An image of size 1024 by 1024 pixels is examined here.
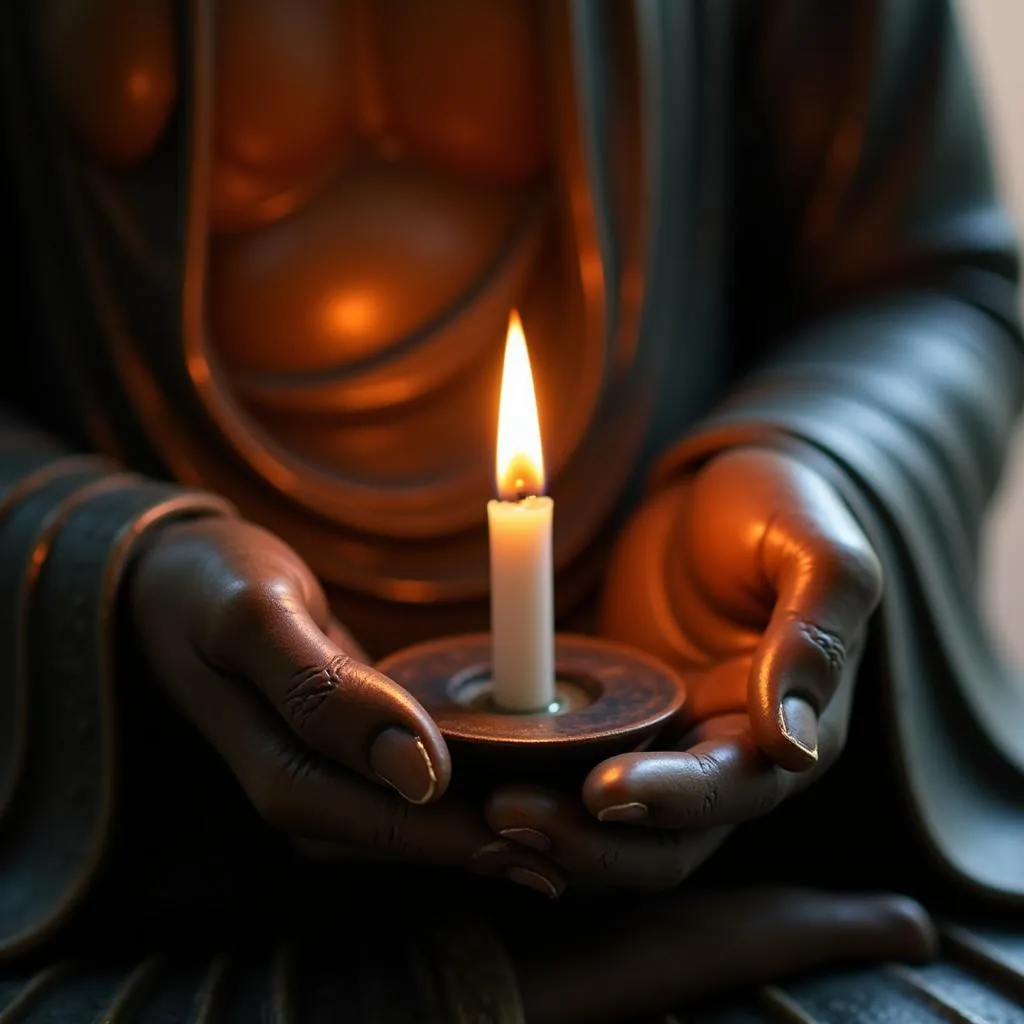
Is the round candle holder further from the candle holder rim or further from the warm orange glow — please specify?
the warm orange glow

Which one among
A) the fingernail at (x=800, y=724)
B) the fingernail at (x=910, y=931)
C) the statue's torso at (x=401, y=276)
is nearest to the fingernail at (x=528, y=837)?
the fingernail at (x=800, y=724)

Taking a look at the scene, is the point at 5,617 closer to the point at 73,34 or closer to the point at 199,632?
the point at 199,632

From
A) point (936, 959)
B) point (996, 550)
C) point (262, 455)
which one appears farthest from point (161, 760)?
point (996, 550)

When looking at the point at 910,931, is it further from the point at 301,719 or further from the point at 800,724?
the point at 301,719

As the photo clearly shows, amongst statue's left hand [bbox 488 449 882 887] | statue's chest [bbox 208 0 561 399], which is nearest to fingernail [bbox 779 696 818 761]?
statue's left hand [bbox 488 449 882 887]

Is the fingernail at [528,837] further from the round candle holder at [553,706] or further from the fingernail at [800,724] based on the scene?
the fingernail at [800,724]

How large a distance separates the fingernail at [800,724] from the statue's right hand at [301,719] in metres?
0.13

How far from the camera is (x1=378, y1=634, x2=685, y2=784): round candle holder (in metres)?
0.64

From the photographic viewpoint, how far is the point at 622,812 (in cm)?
63

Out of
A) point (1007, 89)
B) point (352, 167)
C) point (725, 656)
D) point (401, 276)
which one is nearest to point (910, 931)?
point (725, 656)

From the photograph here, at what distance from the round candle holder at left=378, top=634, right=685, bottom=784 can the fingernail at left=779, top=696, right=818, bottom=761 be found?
54 mm

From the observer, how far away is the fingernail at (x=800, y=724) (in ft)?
2.16

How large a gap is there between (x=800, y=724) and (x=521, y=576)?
158mm

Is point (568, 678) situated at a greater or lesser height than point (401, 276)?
lesser
